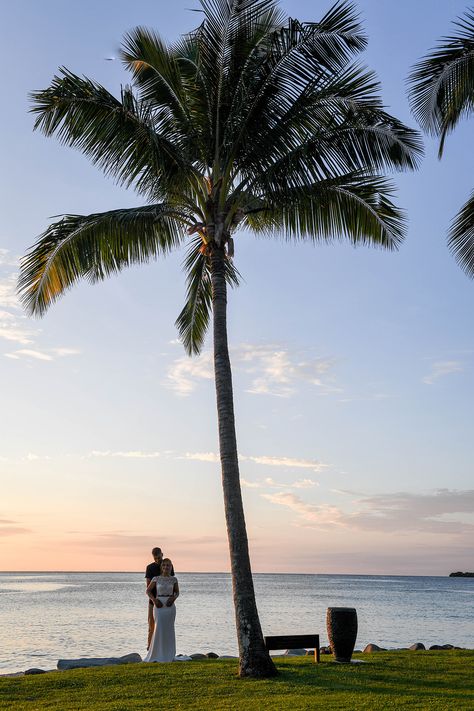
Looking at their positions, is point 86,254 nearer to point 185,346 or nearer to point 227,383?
A: point 227,383

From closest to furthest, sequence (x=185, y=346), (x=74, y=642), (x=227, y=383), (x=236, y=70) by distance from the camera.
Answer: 1. (x=227, y=383)
2. (x=236, y=70)
3. (x=185, y=346)
4. (x=74, y=642)

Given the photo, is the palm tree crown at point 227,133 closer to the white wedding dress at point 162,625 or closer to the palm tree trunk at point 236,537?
the palm tree trunk at point 236,537

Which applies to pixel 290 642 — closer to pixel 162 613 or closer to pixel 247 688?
pixel 247 688

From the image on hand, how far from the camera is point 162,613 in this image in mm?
13477

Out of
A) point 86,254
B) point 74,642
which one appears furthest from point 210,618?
point 86,254

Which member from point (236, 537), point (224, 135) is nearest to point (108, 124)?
point (224, 135)

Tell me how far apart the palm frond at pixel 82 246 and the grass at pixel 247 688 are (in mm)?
→ 6272

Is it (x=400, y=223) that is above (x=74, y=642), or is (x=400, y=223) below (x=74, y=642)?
above

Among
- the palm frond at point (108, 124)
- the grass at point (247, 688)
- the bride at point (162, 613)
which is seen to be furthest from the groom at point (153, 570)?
the palm frond at point (108, 124)

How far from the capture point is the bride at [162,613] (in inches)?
531

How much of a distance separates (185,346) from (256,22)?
296 inches

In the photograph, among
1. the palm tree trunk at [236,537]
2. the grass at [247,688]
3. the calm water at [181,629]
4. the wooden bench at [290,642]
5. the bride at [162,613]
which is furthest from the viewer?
the calm water at [181,629]

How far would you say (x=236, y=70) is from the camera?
12.7 m

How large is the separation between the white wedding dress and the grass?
69 centimetres
